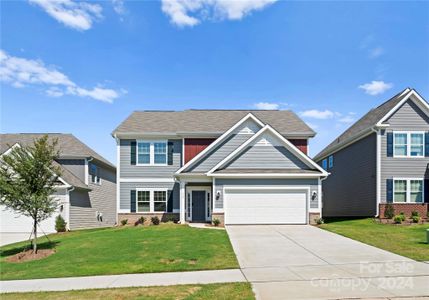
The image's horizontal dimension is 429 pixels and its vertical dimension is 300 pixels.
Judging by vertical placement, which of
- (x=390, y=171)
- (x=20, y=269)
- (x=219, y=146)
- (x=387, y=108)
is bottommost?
(x=20, y=269)

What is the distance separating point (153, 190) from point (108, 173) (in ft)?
28.9

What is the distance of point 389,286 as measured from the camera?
786 cm

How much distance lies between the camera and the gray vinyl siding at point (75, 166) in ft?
82.2

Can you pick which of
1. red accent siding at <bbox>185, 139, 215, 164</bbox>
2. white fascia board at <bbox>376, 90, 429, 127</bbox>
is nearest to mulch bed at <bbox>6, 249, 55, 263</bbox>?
red accent siding at <bbox>185, 139, 215, 164</bbox>

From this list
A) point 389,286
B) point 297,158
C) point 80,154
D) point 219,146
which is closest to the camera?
point 389,286

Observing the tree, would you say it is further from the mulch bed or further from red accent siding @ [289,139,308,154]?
red accent siding @ [289,139,308,154]

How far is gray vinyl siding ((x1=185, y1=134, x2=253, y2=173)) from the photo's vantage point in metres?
21.7

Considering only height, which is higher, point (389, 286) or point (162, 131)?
point (162, 131)

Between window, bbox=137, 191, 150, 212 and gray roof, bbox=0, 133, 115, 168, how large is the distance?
512cm

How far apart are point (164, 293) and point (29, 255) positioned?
8525mm

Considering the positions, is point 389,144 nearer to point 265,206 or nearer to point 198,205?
point 265,206

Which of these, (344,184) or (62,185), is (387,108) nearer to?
(344,184)

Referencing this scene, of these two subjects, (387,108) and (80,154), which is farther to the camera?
(80,154)

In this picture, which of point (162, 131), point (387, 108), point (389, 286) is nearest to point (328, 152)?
point (387, 108)
